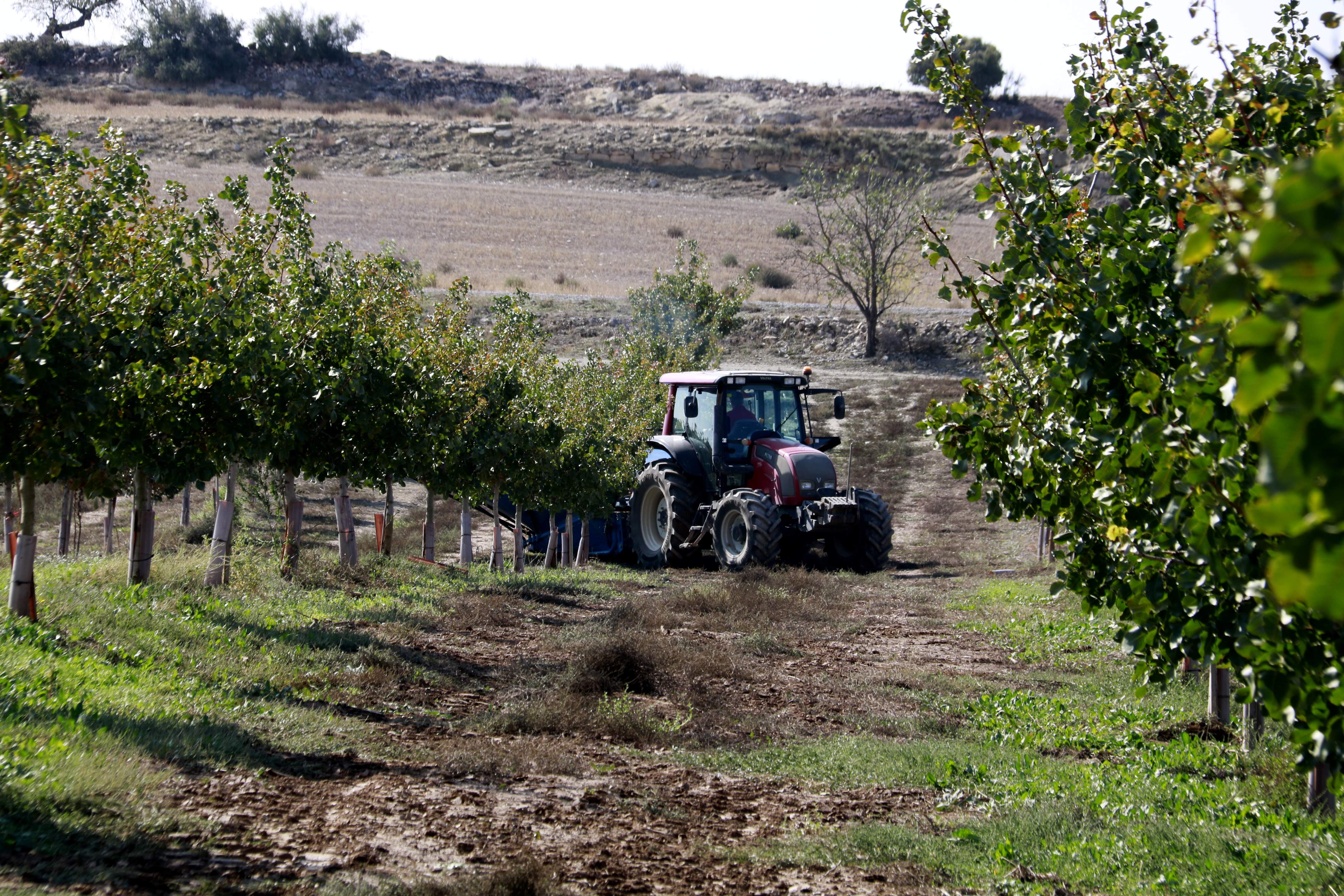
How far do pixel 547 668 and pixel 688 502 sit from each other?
932cm

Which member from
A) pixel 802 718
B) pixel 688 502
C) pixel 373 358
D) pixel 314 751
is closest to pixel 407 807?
pixel 314 751

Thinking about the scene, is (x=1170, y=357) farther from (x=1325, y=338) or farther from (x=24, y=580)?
(x=24, y=580)

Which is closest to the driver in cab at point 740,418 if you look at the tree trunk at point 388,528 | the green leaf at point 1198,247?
the tree trunk at point 388,528

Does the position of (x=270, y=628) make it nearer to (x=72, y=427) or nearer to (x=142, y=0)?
(x=72, y=427)

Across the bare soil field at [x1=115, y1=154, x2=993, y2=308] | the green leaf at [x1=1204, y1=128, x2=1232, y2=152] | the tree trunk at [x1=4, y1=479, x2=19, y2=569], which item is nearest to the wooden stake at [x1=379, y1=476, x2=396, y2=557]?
the tree trunk at [x1=4, y1=479, x2=19, y2=569]

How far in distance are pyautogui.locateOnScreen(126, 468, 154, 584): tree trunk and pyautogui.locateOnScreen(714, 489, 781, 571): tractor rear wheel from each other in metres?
8.23

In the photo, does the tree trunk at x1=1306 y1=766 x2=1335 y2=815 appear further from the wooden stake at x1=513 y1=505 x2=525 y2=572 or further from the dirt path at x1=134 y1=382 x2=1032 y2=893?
the wooden stake at x1=513 y1=505 x2=525 y2=572

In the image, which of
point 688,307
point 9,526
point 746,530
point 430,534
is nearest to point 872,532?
point 746,530

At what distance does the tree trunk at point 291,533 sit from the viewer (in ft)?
41.2

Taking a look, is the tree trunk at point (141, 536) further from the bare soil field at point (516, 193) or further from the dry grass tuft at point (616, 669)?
the bare soil field at point (516, 193)

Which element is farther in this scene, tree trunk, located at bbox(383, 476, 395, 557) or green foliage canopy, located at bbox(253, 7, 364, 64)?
green foliage canopy, located at bbox(253, 7, 364, 64)

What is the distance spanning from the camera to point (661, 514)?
1912 cm

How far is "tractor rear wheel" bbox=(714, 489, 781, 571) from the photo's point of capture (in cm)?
1581

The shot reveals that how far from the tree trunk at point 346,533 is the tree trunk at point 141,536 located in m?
3.11
